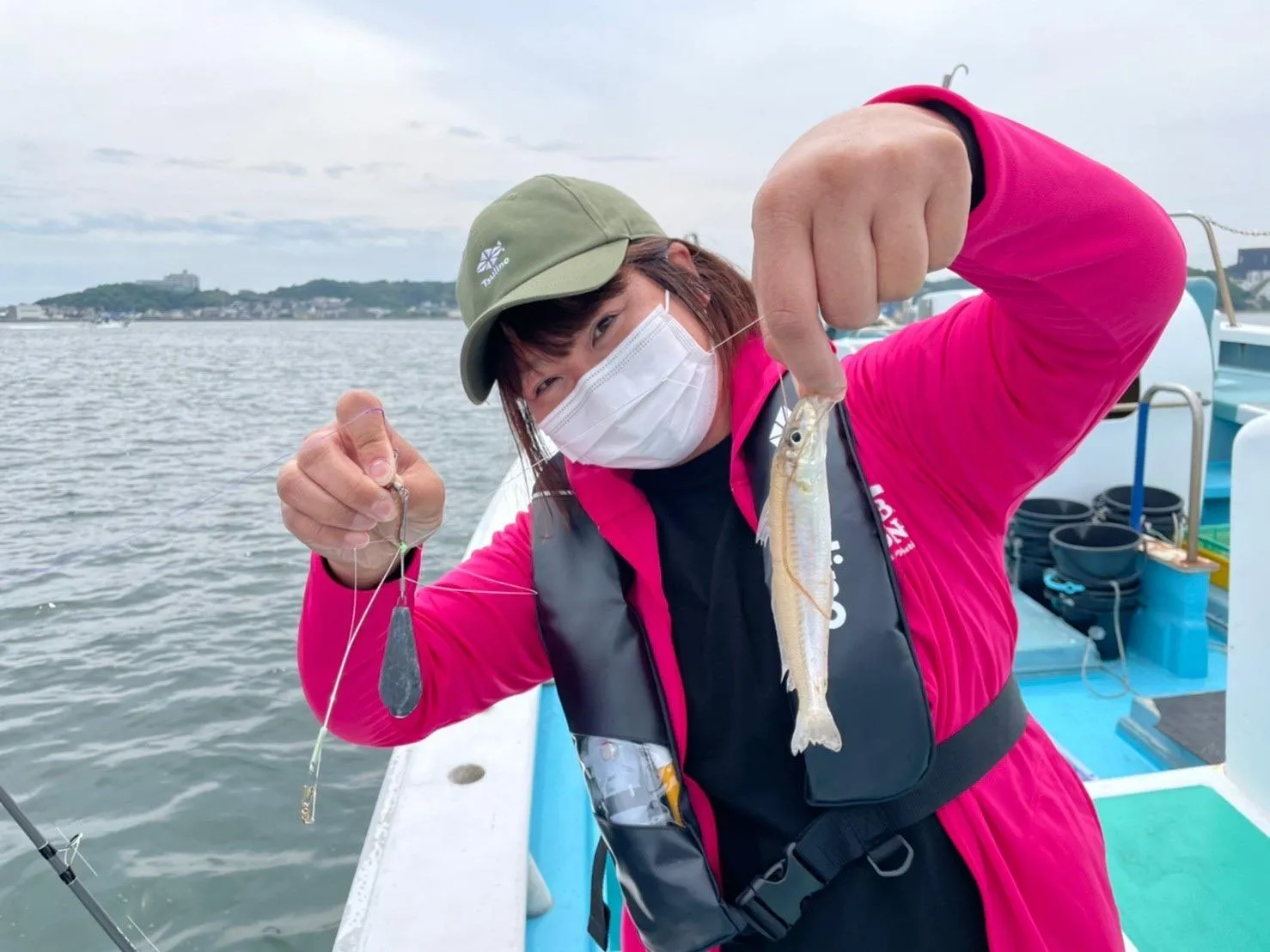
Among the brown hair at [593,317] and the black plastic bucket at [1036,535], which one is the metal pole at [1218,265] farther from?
the brown hair at [593,317]

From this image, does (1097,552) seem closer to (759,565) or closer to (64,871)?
(759,565)

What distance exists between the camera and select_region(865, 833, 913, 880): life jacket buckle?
1.43 meters

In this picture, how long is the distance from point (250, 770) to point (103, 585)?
3701 millimetres

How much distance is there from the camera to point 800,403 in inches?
45.4

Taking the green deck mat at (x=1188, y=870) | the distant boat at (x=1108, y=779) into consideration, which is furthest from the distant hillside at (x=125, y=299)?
the green deck mat at (x=1188, y=870)

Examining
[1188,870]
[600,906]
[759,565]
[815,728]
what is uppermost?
[759,565]

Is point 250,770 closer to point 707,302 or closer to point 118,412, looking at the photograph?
point 707,302

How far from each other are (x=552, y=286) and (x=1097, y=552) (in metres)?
3.92

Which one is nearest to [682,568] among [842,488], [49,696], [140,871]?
[842,488]

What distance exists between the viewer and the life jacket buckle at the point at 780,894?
145cm

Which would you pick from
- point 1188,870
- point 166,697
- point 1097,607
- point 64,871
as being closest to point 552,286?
point 64,871

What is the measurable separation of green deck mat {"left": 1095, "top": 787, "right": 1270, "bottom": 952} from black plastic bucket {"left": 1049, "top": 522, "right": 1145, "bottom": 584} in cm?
178

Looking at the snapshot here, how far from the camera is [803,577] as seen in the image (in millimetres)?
1305

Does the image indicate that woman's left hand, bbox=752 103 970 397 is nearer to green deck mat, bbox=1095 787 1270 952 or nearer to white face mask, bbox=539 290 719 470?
white face mask, bbox=539 290 719 470
